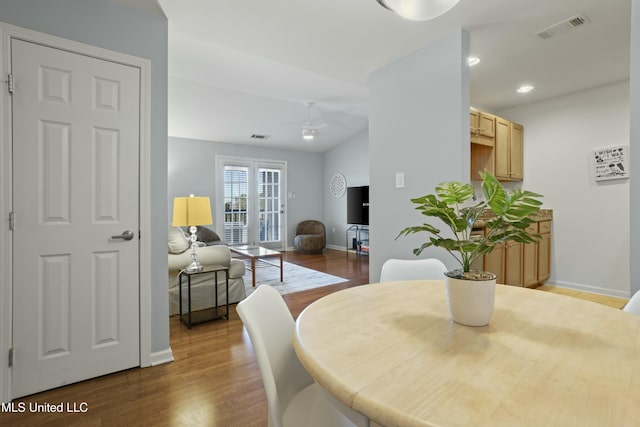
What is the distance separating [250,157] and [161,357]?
18.4 feet

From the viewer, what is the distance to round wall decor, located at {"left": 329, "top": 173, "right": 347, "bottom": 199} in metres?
7.83

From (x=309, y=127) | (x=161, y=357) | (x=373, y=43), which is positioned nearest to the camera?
(x=161, y=357)

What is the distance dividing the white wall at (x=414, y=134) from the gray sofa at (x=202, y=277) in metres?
1.51

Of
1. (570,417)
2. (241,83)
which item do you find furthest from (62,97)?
(241,83)

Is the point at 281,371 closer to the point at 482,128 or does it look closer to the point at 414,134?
the point at 414,134

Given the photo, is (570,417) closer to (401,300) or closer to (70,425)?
(401,300)

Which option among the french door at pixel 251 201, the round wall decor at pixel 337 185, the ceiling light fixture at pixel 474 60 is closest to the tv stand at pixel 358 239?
the round wall decor at pixel 337 185

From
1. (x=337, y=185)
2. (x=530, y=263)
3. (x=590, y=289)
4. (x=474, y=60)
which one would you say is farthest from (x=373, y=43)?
(x=337, y=185)

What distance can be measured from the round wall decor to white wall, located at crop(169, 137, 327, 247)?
0.99ft

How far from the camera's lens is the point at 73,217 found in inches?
75.5

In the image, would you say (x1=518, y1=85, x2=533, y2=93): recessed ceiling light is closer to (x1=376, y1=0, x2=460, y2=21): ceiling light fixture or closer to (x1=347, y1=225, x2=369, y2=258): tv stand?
(x1=376, y1=0, x2=460, y2=21): ceiling light fixture

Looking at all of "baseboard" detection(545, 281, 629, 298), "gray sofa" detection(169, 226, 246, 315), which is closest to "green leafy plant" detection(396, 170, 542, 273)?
"gray sofa" detection(169, 226, 246, 315)

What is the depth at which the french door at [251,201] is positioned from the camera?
7.01 m

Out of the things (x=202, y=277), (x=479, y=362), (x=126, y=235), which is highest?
(x=126, y=235)
